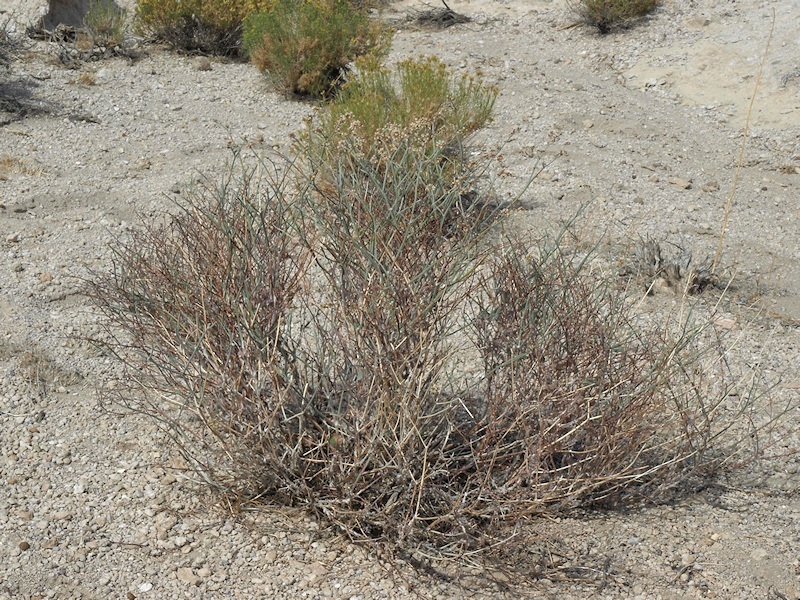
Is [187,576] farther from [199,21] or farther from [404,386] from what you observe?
[199,21]

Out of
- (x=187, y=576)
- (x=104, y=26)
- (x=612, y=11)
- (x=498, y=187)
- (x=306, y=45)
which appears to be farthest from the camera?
(x=612, y=11)

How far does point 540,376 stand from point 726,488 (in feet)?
3.12

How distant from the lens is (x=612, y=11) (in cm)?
954

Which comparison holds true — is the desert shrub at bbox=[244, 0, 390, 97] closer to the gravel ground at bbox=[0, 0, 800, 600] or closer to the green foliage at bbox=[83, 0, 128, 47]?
the gravel ground at bbox=[0, 0, 800, 600]

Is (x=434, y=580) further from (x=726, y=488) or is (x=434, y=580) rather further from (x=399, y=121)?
(x=399, y=121)

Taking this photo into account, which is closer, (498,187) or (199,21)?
(498,187)

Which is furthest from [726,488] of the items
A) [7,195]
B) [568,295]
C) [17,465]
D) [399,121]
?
[7,195]

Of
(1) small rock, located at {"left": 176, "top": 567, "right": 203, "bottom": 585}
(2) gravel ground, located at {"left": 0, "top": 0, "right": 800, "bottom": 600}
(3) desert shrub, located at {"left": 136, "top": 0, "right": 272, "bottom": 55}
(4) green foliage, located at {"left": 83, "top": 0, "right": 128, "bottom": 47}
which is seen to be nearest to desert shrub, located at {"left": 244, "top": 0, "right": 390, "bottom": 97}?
(2) gravel ground, located at {"left": 0, "top": 0, "right": 800, "bottom": 600}

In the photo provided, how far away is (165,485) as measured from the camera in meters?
3.16

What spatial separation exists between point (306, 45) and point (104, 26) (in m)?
2.16

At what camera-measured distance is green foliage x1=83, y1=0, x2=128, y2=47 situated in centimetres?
847

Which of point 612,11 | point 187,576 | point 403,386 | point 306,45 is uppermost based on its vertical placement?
point 612,11

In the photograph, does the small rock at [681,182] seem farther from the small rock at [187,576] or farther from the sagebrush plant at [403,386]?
the small rock at [187,576]

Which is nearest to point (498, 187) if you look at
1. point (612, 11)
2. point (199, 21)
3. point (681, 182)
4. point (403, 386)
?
point (681, 182)
